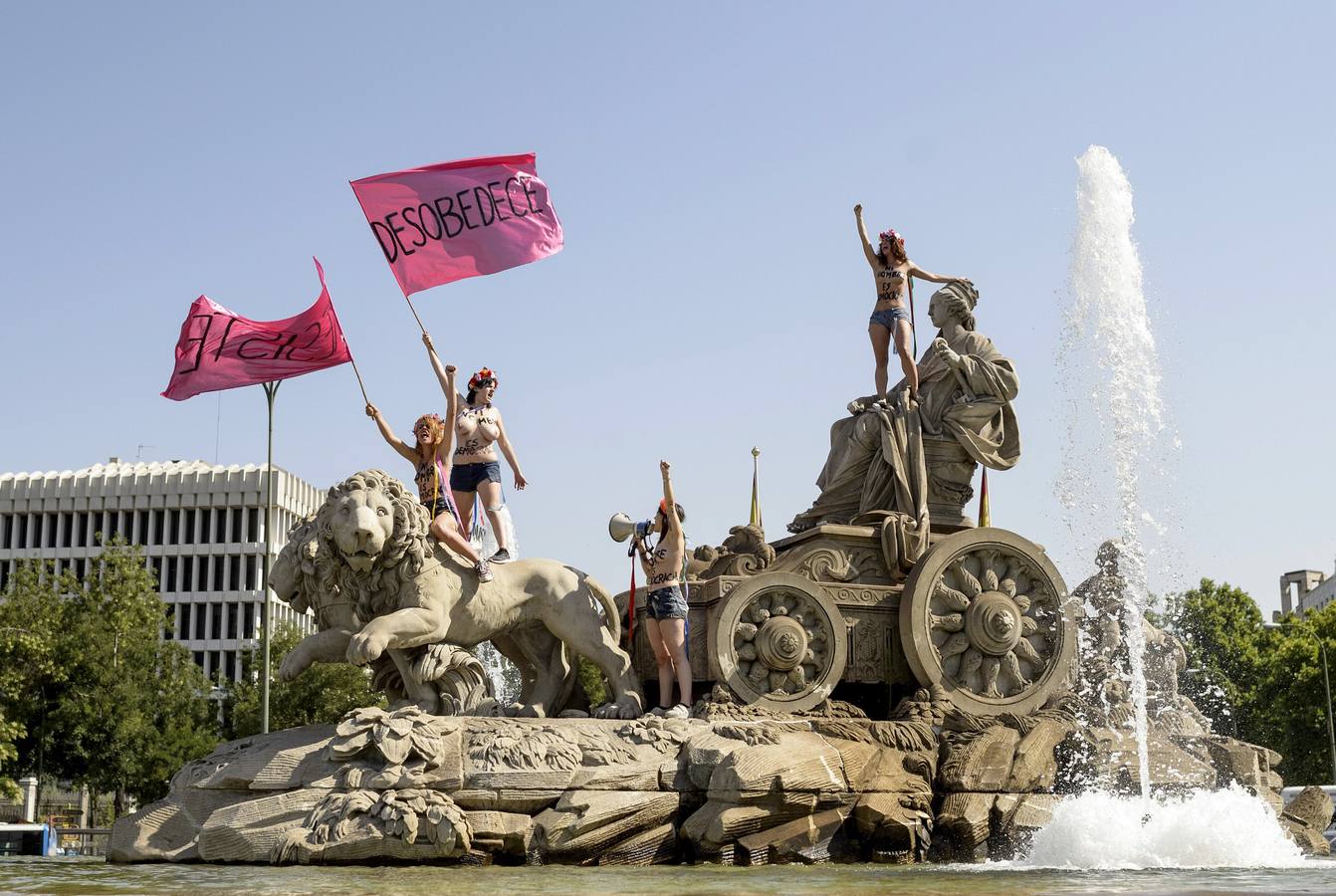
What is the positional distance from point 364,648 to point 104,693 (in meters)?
24.6

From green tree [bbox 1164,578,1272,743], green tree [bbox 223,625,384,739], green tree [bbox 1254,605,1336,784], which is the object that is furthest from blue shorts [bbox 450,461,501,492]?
green tree [bbox 1254,605,1336,784]

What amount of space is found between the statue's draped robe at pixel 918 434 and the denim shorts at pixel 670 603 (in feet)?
7.82

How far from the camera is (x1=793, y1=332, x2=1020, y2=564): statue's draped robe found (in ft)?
51.7

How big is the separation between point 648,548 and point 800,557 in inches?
60.9

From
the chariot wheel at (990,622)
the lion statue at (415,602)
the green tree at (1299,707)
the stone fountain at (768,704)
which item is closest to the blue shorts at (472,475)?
the lion statue at (415,602)

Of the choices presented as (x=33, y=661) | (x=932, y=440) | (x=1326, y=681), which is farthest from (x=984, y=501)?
(x=1326, y=681)

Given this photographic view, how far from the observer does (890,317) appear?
16.7 metres

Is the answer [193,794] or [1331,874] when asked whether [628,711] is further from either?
[1331,874]

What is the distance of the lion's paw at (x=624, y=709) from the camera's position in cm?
1362

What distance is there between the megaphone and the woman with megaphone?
0.07 meters

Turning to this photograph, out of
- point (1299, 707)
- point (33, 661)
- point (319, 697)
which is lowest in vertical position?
point (1299, 707)

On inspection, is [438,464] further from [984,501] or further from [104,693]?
[104,693]

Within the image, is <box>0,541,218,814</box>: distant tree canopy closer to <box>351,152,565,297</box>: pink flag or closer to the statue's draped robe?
<box>351,152,565,297</box>: pink flag

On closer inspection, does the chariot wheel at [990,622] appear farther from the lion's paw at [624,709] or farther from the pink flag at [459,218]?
the pink flag at [459,218]
